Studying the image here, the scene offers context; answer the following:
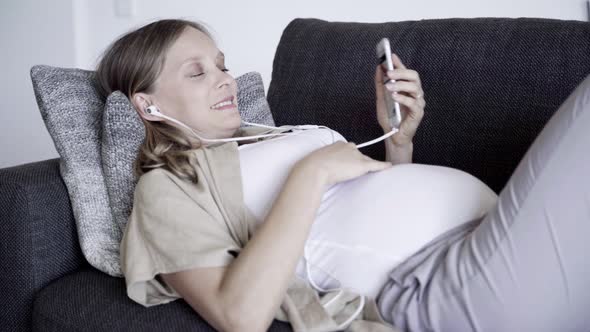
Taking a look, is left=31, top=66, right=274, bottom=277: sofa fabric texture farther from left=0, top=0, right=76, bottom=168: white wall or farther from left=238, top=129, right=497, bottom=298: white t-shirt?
left=0, top=0, right=76, bottom=168: white wall

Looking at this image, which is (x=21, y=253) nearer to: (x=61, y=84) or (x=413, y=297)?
(x=61, y=84)

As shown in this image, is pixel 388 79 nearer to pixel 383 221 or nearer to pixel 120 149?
pixel 383 221

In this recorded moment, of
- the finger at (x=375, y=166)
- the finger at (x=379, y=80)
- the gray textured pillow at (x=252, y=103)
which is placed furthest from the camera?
the gray textured pillow at (x=252, y=103)

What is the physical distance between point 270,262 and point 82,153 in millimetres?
571

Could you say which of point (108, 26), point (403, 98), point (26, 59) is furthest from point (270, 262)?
point (26, 59)

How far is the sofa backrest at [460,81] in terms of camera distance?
45.7 inches

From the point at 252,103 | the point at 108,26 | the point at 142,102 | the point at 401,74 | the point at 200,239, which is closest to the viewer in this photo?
the point at 200,239

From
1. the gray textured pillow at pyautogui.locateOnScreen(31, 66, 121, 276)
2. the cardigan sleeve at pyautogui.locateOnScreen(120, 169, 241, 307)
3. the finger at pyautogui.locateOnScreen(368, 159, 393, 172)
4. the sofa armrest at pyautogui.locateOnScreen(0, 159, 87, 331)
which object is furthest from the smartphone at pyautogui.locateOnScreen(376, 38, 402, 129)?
the sofa armrest at pyautogui.locateOnScreen(0, 159, 87, 331)

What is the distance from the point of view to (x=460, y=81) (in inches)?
49.8

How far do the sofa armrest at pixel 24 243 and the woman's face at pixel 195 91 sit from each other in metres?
0.30

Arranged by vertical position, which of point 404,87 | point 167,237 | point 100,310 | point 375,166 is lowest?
point 100,310

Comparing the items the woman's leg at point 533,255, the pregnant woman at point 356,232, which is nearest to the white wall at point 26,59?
the pregnant woman at point 356,232

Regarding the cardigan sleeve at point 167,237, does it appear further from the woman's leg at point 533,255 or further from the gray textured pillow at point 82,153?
the woman's leg at point 533,255

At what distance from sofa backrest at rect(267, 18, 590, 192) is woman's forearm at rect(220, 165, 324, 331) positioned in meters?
0.49
